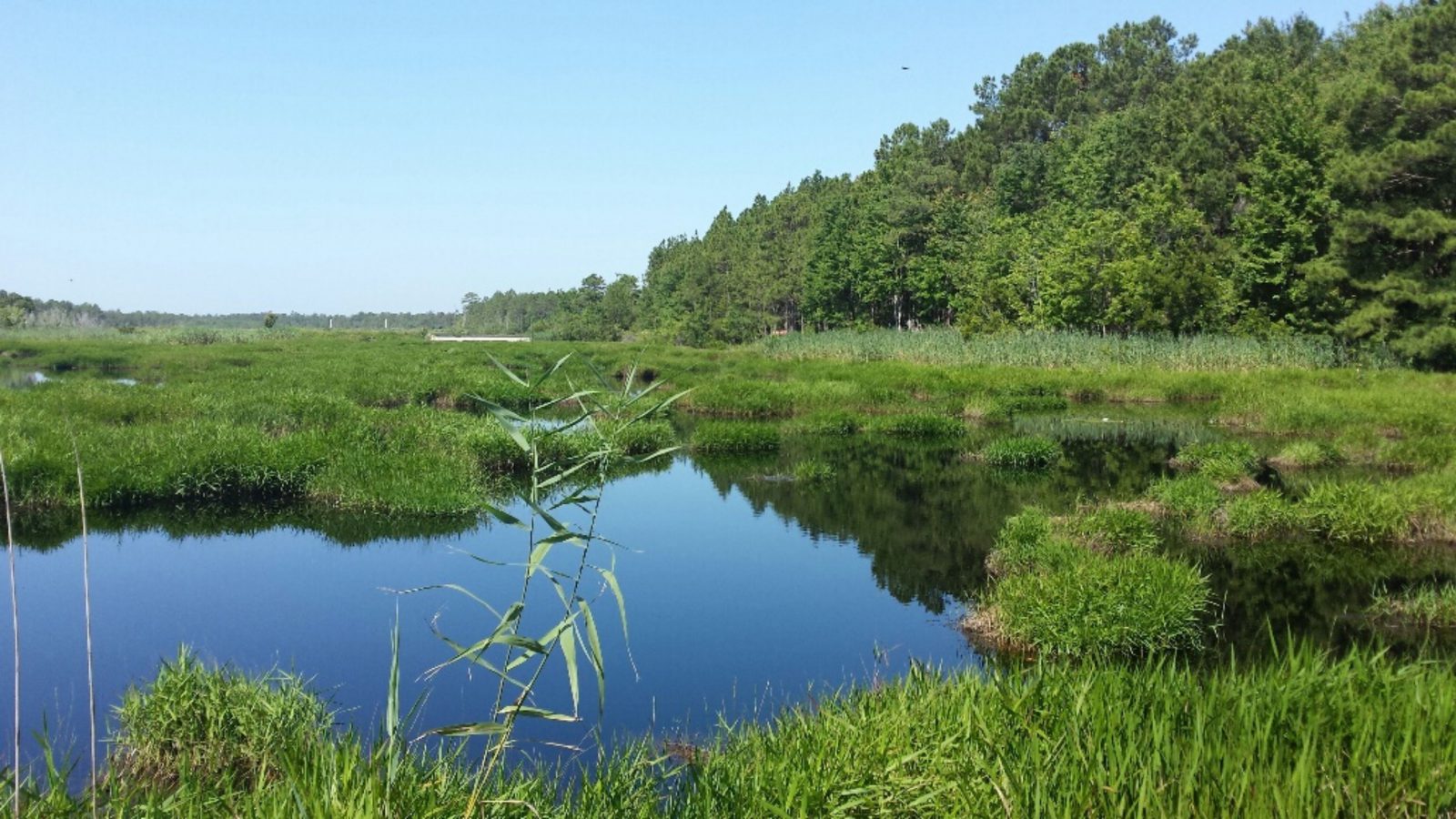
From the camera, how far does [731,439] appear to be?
27188mm

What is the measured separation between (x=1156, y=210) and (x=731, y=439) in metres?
29.0

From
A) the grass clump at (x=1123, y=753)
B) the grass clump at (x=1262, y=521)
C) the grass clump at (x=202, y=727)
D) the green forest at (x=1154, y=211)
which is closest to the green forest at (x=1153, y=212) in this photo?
the green forest at (x=1154, y=211)

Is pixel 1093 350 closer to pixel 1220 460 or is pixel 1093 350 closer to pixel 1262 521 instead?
pixel 1220 460

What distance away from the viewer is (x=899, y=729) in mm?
6344

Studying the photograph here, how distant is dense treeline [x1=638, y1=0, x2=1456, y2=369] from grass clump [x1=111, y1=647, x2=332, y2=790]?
35.1 m

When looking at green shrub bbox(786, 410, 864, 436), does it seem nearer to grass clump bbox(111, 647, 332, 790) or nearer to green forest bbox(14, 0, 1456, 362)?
green forest bbox(14, 0, 1456, 362)

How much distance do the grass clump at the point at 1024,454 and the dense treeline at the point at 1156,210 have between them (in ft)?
55.8

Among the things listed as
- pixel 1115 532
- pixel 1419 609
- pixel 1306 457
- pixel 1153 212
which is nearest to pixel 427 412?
pixel 1115 532

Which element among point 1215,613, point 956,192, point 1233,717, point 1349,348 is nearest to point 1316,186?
point 1349,348

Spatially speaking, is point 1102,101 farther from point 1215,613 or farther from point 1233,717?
point 1233,717

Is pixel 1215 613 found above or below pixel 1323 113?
below

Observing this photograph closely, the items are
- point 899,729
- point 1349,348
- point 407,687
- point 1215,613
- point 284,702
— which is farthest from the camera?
point 1349,348

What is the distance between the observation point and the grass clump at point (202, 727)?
7477 millimetres

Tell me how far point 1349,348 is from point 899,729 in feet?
125
